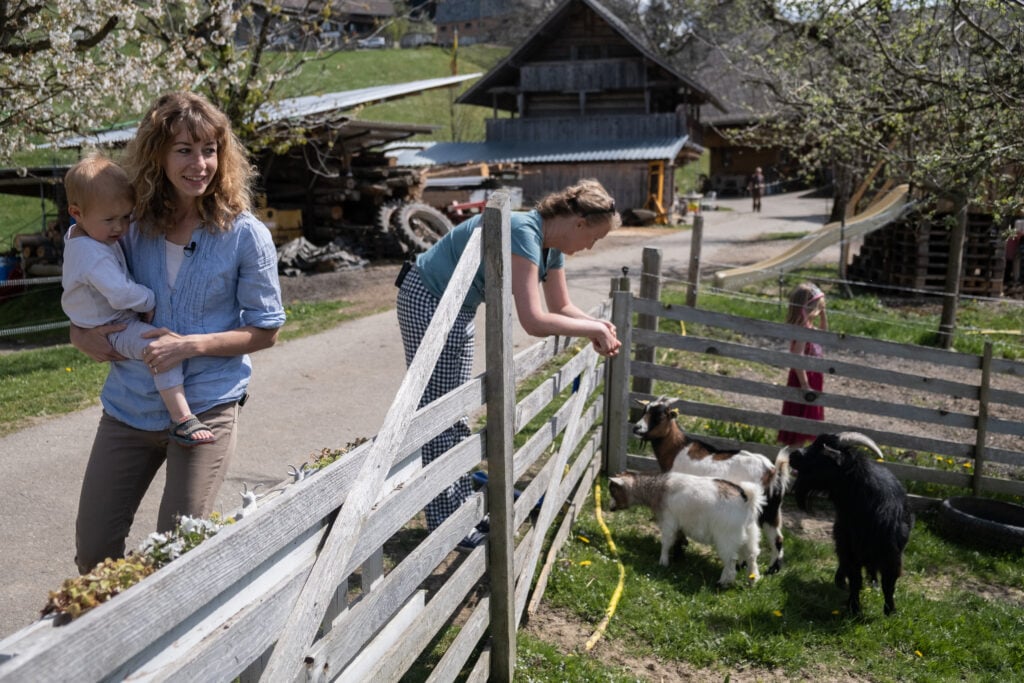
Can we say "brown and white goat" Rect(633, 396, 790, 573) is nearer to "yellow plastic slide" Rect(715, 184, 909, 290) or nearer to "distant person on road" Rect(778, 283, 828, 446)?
"distant person on road" Rect(778, 283, 828, 446)

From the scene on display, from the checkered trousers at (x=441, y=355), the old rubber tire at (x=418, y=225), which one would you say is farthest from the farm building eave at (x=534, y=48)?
the checkered trousers at (x=441, y=355)

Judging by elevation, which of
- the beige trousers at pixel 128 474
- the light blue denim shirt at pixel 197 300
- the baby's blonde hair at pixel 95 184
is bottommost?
the beige trousers at pixel 128 474

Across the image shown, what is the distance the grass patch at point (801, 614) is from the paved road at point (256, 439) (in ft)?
6.25

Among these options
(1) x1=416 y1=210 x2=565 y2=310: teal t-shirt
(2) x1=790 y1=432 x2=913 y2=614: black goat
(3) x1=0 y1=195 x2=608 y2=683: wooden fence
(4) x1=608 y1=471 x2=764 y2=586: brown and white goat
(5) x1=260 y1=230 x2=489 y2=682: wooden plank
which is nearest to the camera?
(3) x1=0 y1=195 x2=608 y2=683: wooden fence

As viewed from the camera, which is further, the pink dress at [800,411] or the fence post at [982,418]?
the pink dress at [800,411]

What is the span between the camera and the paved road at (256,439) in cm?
440

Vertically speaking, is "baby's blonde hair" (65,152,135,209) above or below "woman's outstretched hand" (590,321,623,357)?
above

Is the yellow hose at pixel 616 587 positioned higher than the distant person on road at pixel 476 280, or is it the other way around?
the distant person on road at pixel 476 280

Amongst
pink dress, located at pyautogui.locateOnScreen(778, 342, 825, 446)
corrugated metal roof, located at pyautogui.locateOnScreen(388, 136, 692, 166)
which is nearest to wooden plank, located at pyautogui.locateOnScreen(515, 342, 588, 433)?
pink dress, located at pyautogui.locateOnScreen(778, 342, 825, 446)

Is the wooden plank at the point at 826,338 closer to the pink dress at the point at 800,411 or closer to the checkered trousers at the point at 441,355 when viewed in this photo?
the pink dress at the point at 800,411

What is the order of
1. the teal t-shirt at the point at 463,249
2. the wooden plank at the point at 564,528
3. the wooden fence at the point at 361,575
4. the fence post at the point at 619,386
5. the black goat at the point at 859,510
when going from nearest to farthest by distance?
the wooden fence at the point at 361,575 → the teal t-shirt at the point at 463,249 → the wooden plank at the point at 564,528 → the black goat at the point at 859,510 → the fence post at the point at 619,386

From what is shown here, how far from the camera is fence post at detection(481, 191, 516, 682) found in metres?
3.08

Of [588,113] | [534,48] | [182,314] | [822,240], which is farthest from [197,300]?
[588,113]

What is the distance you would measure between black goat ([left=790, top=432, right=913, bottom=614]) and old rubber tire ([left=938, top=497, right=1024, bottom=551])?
117cm
